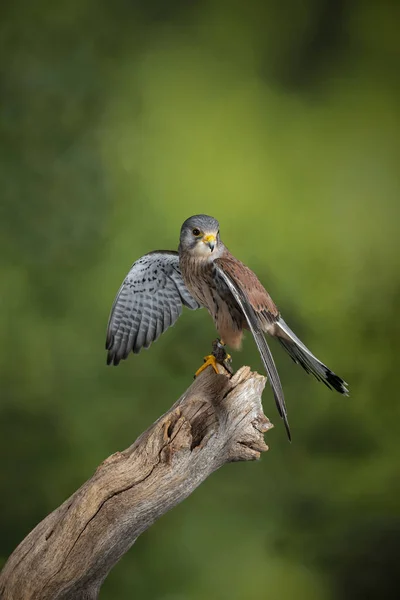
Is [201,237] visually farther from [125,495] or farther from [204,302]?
[125,495]

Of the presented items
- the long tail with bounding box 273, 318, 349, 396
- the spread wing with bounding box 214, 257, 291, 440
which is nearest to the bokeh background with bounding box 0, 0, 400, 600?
the long tail with bounding box 273, 318, 349, 396

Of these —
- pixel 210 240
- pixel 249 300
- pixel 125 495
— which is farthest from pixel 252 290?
pixel 125 495

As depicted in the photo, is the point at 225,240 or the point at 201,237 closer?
the point at 201,237

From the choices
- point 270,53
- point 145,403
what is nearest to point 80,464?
point 145,403

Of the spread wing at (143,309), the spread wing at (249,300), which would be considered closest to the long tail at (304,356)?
the spread wing at (249,300)

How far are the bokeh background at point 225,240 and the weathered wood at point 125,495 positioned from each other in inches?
49.5

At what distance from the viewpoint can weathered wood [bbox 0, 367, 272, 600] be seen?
101 inches

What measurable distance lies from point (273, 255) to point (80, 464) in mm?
1396

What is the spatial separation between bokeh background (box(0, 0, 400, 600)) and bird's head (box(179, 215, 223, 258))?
3.86 feet

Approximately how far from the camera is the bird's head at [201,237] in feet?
8.88

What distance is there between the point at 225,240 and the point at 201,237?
1.22 meters

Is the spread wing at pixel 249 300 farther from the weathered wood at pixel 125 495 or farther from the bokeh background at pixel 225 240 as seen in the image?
the bokeh background at pixel 225 240

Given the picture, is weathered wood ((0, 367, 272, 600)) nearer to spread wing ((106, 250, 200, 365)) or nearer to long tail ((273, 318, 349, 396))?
long tail ((273, 318, 349, 396))

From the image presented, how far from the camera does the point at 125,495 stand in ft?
8.46
